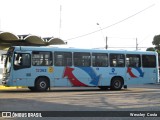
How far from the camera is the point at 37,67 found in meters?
23.7

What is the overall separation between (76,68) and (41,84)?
8.43 feet

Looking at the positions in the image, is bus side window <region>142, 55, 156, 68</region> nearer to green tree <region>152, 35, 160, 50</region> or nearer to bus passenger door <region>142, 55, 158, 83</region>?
bus passenger door <region>142, 55, 158, 83</region>

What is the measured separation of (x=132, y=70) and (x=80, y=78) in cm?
384

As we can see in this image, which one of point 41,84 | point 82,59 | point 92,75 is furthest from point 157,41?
point 41,84

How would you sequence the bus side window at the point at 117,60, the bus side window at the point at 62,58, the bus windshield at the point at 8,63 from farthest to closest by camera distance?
the bus side window at the point at 117,60 < the bus side window at the point at 62,58 < the bus windshield at the point at 8,63

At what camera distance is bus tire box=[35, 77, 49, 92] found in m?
23.6

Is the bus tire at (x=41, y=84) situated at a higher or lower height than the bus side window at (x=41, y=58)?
lower

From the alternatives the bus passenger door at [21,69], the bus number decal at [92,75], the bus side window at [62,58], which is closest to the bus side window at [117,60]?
the bus number decal at [92,75]

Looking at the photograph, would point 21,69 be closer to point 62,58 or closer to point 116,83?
point 62,58

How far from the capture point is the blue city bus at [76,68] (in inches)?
918

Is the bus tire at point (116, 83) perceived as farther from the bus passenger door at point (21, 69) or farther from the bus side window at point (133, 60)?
the bus passenger door at point (21, 69)

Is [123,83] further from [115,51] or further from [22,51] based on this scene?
[22,51]

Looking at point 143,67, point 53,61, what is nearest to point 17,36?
point 53,61

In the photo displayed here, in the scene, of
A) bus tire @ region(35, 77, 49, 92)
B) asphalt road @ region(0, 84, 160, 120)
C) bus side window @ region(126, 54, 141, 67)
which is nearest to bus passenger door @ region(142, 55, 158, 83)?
bus side window @ region(126, 54, 141, 67)
